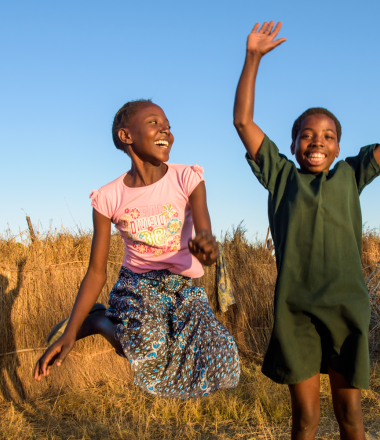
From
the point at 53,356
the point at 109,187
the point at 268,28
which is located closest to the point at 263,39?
the point at 268,28

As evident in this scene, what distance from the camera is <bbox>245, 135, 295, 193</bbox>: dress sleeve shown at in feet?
7.56

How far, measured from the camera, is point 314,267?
2133 millimetres

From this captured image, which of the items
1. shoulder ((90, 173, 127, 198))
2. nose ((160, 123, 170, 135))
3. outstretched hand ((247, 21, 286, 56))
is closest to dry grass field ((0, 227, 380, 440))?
shoulder ((90, 173, 127, 198))

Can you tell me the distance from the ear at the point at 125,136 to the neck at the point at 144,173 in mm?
133

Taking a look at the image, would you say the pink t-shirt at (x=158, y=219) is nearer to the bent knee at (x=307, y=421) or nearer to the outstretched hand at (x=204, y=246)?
the outstretched hand at (x=204, y=246)

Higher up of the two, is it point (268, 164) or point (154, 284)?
point (268, 164)

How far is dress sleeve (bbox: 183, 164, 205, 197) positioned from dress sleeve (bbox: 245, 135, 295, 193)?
39 centimetres

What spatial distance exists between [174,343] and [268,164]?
3.80 ft

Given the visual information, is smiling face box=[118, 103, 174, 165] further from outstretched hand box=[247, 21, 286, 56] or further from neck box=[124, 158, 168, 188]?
outstretched hand box=[247, 21, 286, 56]

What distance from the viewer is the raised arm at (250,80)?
2201 mm

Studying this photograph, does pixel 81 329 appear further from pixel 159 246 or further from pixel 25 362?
pixel 25 362

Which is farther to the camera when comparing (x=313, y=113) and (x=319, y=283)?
(x=313, y=113)

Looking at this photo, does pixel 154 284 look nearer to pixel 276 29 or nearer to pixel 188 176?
pixel 188 176

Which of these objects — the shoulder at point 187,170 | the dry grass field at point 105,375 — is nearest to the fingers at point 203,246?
the shoulder at point 187,170
